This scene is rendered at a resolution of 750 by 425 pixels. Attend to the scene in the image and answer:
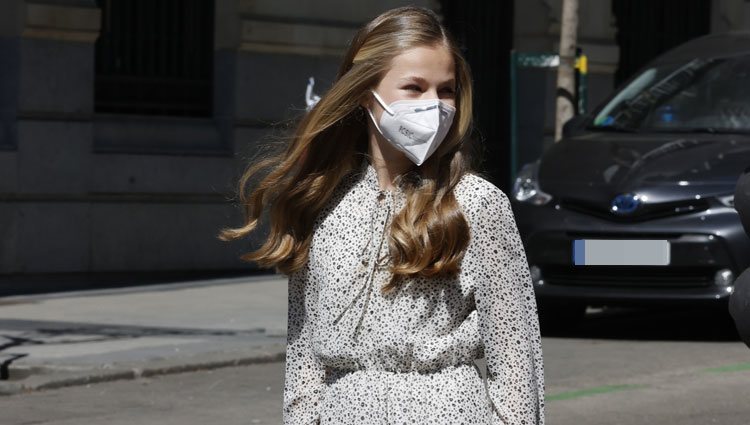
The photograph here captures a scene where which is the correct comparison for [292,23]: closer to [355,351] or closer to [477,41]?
[477,41]

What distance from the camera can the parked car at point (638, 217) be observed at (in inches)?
387

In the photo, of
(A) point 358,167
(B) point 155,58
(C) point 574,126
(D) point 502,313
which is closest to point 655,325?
(C) point 574,126

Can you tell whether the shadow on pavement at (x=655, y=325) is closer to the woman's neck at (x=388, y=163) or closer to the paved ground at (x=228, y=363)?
the paved ground at (x=228, y=363)

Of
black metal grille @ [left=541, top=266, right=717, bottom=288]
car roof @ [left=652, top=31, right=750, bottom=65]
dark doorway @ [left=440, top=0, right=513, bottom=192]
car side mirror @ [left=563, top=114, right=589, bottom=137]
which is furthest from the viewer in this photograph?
dark doorway @ [left=440, top=0, right=513, bottom=192]

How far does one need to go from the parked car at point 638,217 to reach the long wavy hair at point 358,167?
6.91 metres

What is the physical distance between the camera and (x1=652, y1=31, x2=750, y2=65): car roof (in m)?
11.6

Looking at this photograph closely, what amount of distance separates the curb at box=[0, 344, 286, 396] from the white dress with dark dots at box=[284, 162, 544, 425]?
5.71 meters

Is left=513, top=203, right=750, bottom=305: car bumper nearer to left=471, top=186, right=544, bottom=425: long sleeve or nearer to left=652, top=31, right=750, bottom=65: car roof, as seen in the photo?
left=652, top=31, right=750, bottom=65: car roof

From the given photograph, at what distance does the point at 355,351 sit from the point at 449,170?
374mm

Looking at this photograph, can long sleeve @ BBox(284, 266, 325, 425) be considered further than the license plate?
No

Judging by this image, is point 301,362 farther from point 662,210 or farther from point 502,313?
point 662,210

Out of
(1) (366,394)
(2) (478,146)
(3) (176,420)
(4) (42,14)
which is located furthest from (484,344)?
(4) (42,14)

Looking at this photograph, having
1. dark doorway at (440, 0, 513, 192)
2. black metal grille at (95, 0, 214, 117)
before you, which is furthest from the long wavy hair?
dark doorway at (440, 0, 513, 192)

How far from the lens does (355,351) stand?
2898 millimetres
